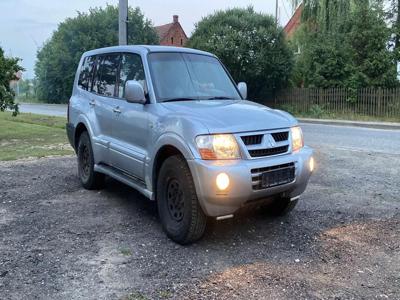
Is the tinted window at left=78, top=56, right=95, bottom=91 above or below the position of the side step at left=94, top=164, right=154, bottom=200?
above

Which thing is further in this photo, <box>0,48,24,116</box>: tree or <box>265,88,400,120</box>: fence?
<box>265,88,400,120</box>: fence

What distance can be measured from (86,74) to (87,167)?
1416 millimetres

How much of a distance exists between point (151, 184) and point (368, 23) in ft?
69.7

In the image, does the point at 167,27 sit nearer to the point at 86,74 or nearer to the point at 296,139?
the point at 86,74

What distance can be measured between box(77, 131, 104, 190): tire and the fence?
62.3 feet

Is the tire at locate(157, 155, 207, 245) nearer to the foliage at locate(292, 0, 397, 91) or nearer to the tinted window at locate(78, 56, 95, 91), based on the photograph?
the tinted window at locate(78, 56, 95, 91)

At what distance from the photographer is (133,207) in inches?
229

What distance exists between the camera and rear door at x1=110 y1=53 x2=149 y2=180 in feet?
16.4

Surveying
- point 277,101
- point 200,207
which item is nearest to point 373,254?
point 200,207

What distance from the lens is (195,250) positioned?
4.32 m

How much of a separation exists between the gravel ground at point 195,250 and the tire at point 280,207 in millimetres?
92

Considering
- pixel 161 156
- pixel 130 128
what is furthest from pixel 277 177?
pixel 130 128

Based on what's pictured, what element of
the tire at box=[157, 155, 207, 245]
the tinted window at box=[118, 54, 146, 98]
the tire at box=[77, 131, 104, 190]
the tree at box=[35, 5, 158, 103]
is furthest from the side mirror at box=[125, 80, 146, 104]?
the tree at box=[35, 5, 158, 103]

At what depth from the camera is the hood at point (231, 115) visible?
422 cm
